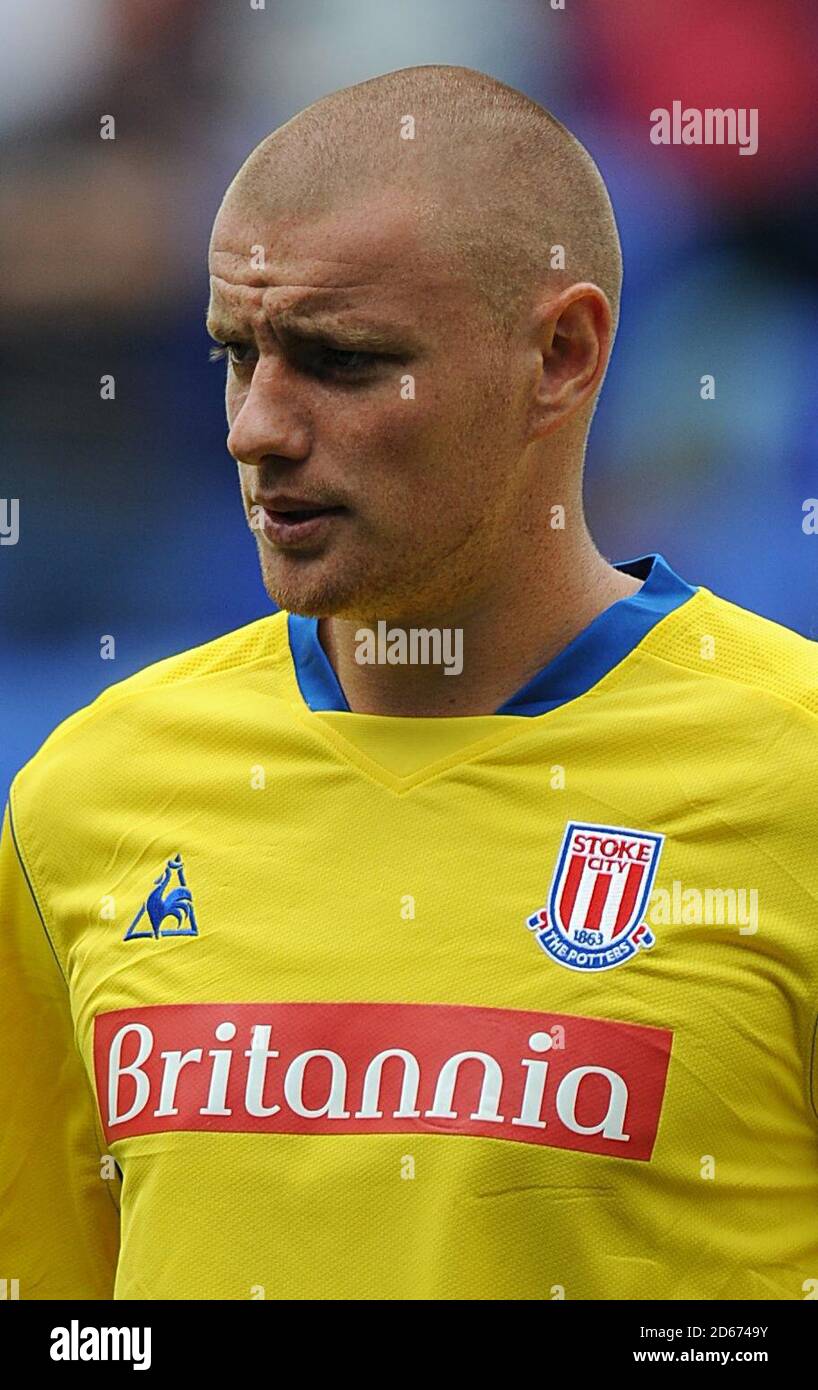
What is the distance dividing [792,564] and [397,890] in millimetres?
2865

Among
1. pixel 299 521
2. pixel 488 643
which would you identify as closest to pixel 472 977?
pixel 488 643

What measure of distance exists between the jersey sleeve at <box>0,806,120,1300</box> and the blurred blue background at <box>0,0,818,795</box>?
237 centimetres

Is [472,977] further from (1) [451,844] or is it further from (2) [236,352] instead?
(2) [236,352]

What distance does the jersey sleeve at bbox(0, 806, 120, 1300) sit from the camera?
83.2 inches

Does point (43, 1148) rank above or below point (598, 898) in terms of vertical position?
below

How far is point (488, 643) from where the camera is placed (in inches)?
76.3

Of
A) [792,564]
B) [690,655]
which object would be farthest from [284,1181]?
[792,564]

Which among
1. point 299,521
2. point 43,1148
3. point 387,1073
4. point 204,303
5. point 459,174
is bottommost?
point 43,1148

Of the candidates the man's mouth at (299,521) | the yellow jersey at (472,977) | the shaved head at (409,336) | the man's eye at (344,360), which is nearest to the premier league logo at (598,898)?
the yellow jersey at (472,977)

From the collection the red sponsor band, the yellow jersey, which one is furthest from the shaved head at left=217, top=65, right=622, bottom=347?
the red sponsor band

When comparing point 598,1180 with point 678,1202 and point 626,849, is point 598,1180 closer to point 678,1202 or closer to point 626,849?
point 678,1202

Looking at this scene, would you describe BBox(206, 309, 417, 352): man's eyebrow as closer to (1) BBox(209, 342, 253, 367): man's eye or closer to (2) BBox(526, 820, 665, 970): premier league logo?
(1) BBox(209, 342, 253, 367): man's eye

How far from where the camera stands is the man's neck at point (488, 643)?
1.93 metres

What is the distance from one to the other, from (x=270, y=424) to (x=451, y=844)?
0.45 metres
